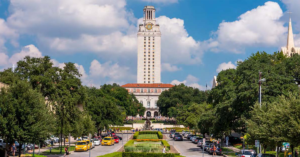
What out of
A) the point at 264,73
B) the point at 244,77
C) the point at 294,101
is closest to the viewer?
the point at 294,101

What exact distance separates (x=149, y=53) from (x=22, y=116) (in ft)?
501

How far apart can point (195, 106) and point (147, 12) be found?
393 feet

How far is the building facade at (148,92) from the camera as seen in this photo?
186000 mm

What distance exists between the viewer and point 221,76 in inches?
2488

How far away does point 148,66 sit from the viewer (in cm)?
18000

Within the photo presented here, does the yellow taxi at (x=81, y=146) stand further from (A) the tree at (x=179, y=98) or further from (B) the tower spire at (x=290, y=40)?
(A) the tree at (x=179, y=98)

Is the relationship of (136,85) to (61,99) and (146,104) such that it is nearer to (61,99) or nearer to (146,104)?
(146,104)

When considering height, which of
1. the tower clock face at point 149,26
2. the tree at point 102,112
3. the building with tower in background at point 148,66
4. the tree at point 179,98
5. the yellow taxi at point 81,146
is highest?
the tower clock face at point 149,26

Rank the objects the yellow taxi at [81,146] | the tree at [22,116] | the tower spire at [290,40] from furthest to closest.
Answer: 1. the tower spire at [290,40]
2. the yellow taxi at [81,146]
3. the tree at [22,116]

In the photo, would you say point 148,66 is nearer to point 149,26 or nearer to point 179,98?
point 149,26

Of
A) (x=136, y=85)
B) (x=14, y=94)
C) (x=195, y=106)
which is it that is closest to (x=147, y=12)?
(x=136, y=85)

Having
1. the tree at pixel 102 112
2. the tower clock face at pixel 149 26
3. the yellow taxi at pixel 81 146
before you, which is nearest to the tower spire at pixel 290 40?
the tree at pixel 102 112

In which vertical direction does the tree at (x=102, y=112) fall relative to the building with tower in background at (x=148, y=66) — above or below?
below

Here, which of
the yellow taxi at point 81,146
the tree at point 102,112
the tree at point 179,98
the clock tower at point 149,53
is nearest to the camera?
the yellow taxi at point 81,146
